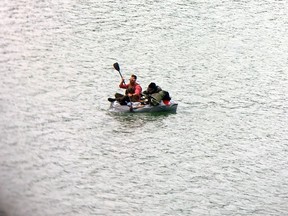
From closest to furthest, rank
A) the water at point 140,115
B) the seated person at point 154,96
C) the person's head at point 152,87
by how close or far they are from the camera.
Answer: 1. the water at point 140,115
2. the seated person at point 154,96
3. the person's head at point 152,87

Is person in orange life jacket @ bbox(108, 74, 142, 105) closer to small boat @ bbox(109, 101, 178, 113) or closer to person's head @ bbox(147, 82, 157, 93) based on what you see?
small boat @ bbox(109, 101, 178, 113)

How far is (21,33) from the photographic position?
47.0m

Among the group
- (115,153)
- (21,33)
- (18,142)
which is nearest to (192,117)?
(115,153)

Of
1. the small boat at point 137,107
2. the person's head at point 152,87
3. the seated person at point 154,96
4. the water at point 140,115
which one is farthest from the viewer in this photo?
the person's head at point 152,87

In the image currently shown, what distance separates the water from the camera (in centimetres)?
2873

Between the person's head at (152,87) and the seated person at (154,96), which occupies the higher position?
the person's head at (152,87)

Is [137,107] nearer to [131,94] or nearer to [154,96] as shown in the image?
[131,94]

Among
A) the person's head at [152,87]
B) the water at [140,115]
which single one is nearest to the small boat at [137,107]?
the water at [140,115]

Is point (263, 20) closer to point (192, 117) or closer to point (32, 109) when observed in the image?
point (192, 117)

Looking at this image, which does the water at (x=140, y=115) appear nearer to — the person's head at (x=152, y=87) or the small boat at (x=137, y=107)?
the small boat at (x=137, y=107)

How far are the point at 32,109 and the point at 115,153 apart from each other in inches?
216

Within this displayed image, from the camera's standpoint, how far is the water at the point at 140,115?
28.7 metres

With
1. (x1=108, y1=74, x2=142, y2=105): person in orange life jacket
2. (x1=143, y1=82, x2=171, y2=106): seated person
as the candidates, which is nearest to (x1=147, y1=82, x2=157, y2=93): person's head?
(x1=143, y1=82, x2=171, y2=106): seated person

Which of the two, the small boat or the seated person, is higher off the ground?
the seated person
